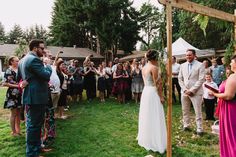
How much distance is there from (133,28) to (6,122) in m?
29.4

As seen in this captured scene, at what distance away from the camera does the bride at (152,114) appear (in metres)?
6.55

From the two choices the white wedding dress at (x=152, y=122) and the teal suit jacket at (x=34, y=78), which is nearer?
A: the teal suit jacket at (x=34, y=78)

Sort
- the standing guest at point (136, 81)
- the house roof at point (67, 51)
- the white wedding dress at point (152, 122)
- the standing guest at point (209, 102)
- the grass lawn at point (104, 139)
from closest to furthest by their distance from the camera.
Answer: the grass lawn at point (104, 139) < the white wedding dress at point (152, 122) < the standing guest at point (209, 102) < the standing guest at point (136, 81) < the house roof at point (67, 51)

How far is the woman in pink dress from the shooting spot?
16.8ft

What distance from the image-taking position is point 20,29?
235 ft

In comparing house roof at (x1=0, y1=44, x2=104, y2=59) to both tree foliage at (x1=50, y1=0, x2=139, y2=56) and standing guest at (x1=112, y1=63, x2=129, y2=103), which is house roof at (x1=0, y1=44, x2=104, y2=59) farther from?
standing guest at (x1=112, y1=63, x2=129, y2=103)

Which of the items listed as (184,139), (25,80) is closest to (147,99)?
(184,139)

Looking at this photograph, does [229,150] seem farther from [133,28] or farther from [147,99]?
[133,28]

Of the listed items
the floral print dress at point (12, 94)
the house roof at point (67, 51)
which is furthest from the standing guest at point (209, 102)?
the house roof at point (67, 51)

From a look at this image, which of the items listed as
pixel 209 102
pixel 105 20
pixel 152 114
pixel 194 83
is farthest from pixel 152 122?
pixel 105 20

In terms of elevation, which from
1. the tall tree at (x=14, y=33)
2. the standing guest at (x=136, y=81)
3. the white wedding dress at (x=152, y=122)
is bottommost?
the white wedding dress at (x=152, y=122)

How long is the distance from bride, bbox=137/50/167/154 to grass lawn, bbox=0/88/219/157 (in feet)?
0.75

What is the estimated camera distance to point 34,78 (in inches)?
223

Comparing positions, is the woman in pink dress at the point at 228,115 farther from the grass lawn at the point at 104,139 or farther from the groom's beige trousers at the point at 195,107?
the groom's beige trousers at the point at 195,107
